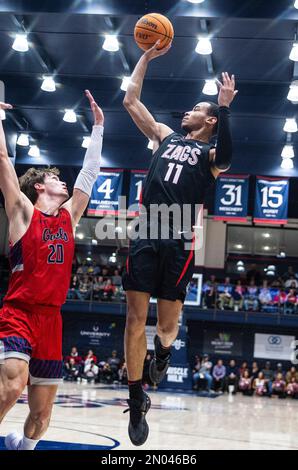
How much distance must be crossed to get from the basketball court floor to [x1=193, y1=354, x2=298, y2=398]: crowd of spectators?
816 cm

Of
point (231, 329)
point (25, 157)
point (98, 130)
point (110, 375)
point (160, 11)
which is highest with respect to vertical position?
point (160, 11)

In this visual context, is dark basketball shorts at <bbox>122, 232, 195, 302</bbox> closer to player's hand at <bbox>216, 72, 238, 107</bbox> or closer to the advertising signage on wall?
player's hand at <bbox>216, 72, 238, 107</bbox>

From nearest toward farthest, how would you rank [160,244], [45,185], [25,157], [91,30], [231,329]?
[160,244] < [45,185] < [91,30] < [25,157] < [231,329]

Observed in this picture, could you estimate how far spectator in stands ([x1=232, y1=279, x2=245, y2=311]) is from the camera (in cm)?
2777

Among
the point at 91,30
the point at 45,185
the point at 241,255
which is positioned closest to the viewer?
the point at 45,185

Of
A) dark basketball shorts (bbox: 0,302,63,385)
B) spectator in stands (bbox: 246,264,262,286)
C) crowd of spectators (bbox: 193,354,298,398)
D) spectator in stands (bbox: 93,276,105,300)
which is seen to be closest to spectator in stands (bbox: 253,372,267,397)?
crowd of spectators (bbox: 193,354,298,398)

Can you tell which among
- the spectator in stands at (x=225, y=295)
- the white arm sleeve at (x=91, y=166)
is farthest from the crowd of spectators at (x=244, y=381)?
the white arm sleeve at (x=91, y=166)

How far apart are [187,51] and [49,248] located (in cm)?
1126

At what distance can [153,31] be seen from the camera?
546 centimetres

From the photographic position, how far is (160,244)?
16.9ft

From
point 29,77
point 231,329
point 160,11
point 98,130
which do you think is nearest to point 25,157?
point 29,77

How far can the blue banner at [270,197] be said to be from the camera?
19.0m

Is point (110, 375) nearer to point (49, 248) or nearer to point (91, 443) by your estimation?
point (91, 443)

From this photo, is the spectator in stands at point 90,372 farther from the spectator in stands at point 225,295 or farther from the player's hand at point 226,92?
the player's hand at point 226,92
